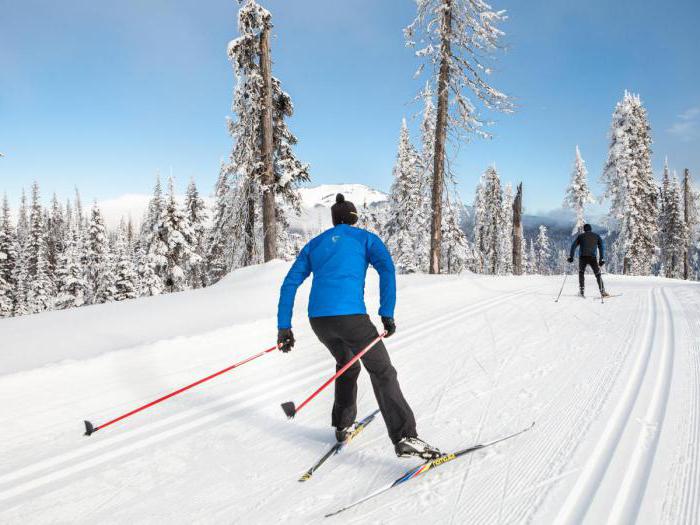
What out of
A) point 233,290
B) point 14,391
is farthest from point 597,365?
point 233,290

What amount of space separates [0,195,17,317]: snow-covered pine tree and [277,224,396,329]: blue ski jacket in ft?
168

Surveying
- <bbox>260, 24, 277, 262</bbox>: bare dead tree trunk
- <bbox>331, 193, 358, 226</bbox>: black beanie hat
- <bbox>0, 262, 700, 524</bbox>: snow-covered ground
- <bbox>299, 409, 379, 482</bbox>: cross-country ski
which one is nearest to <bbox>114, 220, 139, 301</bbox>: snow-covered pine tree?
<bbox>260, 24, 277, 262</bbox>: bare dead tree trunk

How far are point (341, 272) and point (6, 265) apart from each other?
58.4 metres

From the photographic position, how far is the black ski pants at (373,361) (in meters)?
3.15

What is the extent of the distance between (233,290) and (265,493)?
8.69 meters

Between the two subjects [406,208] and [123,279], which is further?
[123,279]

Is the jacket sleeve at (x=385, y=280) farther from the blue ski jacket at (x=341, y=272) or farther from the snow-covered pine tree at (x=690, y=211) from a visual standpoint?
the snow-covered pine tree at (x=690, y=211)

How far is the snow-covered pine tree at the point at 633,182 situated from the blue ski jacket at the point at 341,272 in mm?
35290

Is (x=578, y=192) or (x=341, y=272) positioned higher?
(x=578, y=192)

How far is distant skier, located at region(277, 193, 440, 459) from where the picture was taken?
3.16m

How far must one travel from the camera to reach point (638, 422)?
11.8 feet

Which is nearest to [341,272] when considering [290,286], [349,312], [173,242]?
[349,312]

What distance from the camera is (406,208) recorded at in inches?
1339

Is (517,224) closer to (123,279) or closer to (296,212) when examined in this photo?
(296,212)
